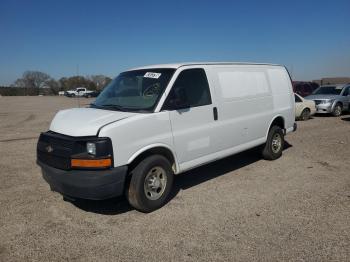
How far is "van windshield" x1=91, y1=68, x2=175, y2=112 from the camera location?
198 inches

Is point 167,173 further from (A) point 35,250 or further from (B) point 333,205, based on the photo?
(B) point 333,205

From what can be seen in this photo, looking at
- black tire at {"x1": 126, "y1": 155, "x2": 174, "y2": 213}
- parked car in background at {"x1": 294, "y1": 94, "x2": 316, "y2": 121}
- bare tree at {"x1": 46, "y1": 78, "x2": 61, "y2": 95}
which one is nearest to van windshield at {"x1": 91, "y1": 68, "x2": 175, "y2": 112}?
black tire at {"x1": 126, "y1": 155, "x2": 174, "y2": 213}

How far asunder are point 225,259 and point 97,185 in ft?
5.99

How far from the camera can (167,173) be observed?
16.3ft

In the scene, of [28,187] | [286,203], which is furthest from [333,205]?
[28,187]

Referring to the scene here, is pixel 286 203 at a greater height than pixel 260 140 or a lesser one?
lesser

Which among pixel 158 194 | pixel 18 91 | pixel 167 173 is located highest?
pixel 18 91

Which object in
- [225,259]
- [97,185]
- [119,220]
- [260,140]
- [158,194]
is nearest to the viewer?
[225,259]

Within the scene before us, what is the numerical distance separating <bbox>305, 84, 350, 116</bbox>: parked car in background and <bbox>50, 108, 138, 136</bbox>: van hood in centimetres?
1468

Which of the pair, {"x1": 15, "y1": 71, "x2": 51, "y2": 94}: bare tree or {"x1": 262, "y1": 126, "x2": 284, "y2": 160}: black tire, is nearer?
{"x1": 262, "y1": 126, "x2": 284, "y2": 160}: black tire

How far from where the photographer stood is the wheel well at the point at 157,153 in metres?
4.69

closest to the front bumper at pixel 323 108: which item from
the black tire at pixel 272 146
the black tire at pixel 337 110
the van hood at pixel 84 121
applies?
the black tire at pixel 337 110

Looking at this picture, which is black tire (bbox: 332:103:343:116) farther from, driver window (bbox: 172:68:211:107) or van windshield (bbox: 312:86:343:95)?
driver window (bbox: 172:68:211:107)

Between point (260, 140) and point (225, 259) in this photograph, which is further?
point (260, 140)
